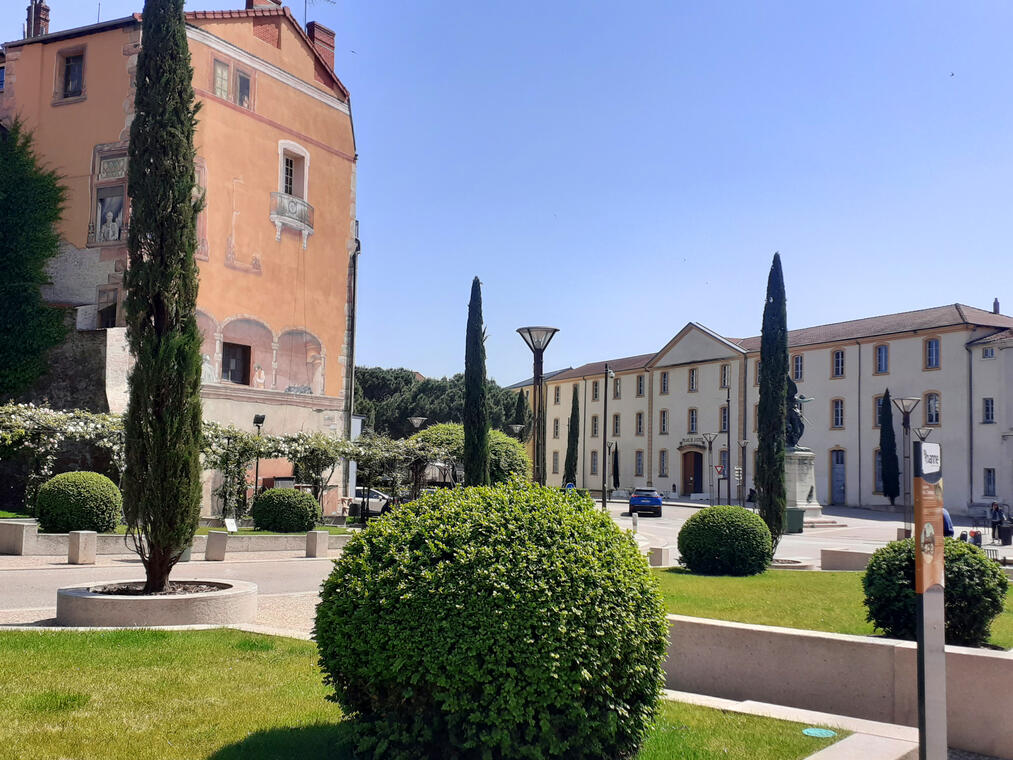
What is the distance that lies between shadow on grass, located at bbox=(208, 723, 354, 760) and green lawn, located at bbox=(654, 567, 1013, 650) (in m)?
3.96

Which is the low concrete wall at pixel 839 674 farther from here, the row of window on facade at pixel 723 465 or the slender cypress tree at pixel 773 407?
the row of window on facade at pixel 723 465

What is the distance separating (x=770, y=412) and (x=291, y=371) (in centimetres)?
1608

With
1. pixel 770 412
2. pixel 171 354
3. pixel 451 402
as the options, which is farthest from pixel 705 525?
pixel 451 402

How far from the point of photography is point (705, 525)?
16.4 m

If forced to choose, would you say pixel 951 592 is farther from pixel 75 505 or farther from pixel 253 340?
pixel 253 340

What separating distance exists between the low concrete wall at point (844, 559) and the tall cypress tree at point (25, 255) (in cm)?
2201

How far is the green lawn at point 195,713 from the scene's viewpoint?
4961 mm

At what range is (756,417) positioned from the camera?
192 ft

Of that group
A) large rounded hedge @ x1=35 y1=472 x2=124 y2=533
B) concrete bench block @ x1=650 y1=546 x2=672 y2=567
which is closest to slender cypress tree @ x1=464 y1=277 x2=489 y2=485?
concrete bench block @ x1=650 y1=546 x2=672 y2=567

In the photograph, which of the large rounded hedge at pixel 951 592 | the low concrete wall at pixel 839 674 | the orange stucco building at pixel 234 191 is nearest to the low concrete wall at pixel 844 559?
the large rounded hedge at pixel 951 592

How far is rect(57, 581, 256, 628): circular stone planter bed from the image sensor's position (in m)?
9.11

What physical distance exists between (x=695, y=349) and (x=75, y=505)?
48702 millimetres

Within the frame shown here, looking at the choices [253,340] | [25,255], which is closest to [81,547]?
[253,340]

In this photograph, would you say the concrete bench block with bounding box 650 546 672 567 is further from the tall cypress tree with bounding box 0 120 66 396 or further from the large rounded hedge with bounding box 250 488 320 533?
the tall cypress tree with bounding box 0 120 66 396
